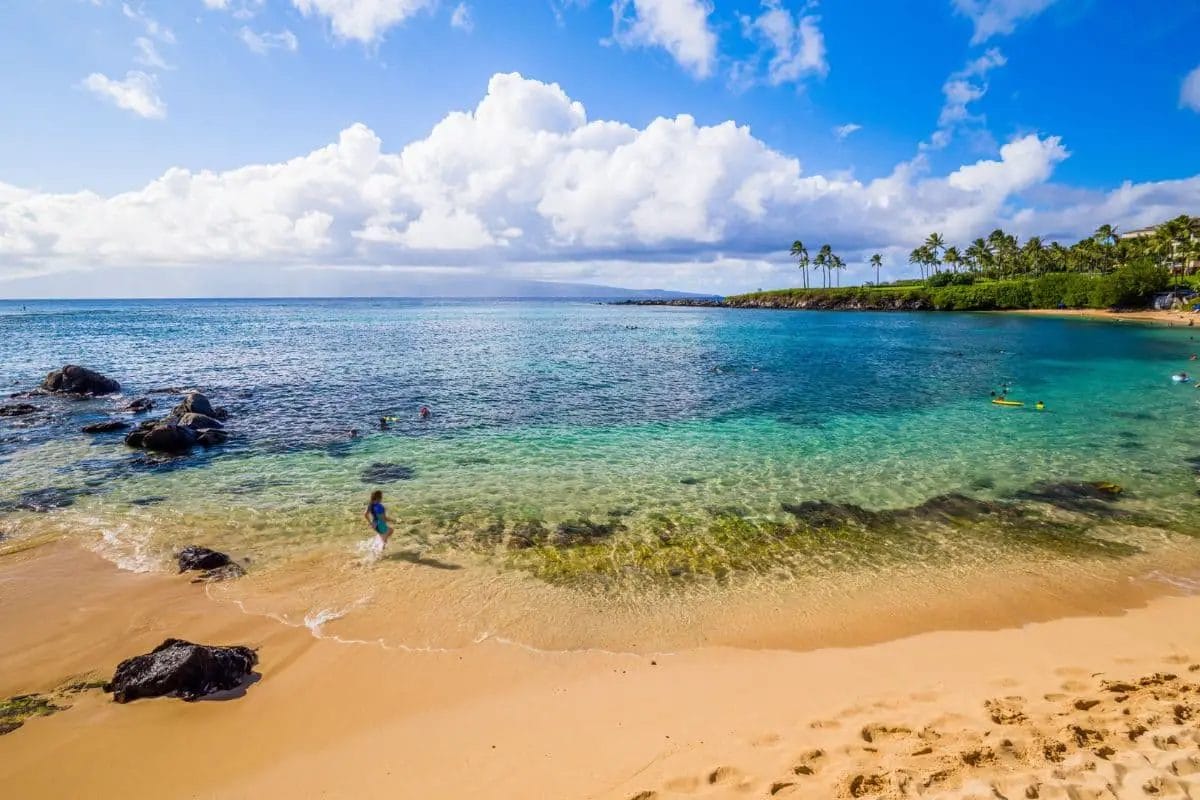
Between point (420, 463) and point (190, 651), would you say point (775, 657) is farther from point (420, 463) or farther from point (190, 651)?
point (420, 463)

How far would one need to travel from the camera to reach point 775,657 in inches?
460

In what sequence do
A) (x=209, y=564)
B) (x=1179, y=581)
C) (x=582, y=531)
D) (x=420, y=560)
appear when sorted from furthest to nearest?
(x=582, y=531), (x=420, y=560), (x=209, y=564), (x=1179, y=581)

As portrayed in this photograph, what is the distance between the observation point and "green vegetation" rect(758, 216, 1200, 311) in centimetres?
11869

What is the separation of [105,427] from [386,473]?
19863mm

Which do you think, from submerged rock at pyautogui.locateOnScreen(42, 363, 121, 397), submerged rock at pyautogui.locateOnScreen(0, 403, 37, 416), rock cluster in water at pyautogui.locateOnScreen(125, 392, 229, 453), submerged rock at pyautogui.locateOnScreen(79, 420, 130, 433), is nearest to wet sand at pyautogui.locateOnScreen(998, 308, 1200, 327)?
rock cluster in water at pyautogui.locateOnScreen(125, 392, 229, 453)

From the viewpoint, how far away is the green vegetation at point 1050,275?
119m

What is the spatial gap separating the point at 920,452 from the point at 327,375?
4771 centimetres

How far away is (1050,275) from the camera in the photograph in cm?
14000

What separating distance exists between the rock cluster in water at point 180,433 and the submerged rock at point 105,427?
1273mm

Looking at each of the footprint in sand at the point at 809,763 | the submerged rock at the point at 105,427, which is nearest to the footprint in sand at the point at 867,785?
the footprint in sand at the point at 809,763

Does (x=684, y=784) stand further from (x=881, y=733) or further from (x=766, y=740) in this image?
(x=881, y=733)

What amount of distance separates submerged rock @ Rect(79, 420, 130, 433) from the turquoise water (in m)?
0.82

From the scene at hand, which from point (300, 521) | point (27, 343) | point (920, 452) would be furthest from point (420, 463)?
point (27, 343)

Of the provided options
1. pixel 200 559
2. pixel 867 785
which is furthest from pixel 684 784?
pixel 200 559
